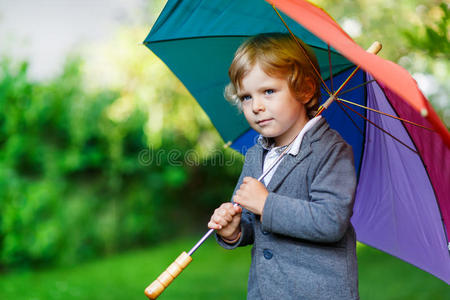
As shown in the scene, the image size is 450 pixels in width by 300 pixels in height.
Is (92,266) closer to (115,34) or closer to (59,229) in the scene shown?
(59,229)

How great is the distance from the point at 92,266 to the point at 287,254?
4.53 m

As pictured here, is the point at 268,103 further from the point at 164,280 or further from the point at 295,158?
the point at 164,280

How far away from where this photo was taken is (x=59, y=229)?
5.28 meters

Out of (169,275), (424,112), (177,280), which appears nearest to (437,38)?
(424,112)

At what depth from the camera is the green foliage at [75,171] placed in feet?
16.7

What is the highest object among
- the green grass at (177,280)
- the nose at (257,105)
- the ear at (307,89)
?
the nose at (257,105)

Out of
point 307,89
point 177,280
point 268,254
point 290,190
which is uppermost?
point 307,89

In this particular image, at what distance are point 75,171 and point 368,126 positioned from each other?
470 cm

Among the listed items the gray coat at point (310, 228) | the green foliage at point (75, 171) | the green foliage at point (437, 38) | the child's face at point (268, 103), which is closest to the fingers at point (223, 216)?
the gray coat at point (310, 228)

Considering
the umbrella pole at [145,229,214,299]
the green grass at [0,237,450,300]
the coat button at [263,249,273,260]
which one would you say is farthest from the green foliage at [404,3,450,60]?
the green grass at [0,237,450,300]

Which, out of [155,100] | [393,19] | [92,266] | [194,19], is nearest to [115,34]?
[155,100]

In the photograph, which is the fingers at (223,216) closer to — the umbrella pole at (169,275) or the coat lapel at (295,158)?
the umbrella pole at (169,275)

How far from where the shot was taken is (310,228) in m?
1.38

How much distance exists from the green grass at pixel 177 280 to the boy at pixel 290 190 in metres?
2.84
